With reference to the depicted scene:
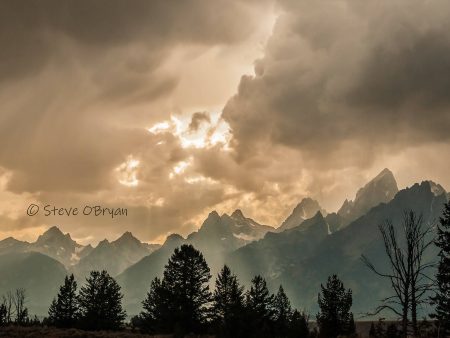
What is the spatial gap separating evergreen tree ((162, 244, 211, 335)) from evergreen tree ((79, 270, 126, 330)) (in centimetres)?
1158

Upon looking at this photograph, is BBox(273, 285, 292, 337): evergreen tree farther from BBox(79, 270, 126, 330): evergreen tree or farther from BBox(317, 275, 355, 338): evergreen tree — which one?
BBox(79, 270, 126, 330): evergreen tree

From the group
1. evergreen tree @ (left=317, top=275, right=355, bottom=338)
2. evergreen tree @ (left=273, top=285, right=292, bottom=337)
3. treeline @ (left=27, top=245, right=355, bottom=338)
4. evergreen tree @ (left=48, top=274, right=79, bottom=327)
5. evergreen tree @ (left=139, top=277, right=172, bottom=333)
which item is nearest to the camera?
evergreen tree @ (left=139, top=277, right=172, bottom=333)

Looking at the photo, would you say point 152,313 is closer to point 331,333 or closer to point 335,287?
point 331,333

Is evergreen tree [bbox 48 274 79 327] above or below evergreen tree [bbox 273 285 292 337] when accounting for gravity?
above

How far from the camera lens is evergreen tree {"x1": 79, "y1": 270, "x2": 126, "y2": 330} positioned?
7212 centimetres

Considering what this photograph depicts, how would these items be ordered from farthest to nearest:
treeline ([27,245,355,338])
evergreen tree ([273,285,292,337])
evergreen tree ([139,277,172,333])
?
evergreen tree ([273,285,292,337]), treeline ([27,245,355,338]), evergreen tree ([139,277,172,333])

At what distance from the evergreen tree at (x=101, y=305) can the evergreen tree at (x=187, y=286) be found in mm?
11583

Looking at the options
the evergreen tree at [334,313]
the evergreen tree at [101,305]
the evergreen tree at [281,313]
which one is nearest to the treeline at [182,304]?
the evergreen tree at [101,305]

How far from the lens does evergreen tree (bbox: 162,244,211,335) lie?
6725 cm

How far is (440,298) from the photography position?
59500 millimetres

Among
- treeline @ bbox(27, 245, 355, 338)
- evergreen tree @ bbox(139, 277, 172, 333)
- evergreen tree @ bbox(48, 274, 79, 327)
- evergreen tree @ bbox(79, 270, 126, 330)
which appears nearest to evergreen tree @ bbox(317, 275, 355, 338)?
treeline @ bbox(27, 245, 355, 338)

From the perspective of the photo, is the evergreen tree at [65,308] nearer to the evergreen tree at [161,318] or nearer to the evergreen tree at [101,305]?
the evergreen tree at [101,305]

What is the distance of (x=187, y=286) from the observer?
6856 cm

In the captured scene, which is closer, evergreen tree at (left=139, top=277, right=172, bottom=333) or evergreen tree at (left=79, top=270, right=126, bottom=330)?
evergreen tree at (left=139, top=277, right=172, bottom=333)
